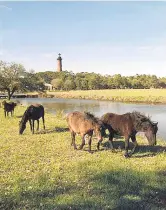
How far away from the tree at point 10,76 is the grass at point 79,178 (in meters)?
30.5

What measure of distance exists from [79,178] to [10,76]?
37.3 meters

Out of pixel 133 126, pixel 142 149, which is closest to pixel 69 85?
pixel 142 149

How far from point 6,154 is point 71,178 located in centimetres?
412

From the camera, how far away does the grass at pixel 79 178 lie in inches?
273

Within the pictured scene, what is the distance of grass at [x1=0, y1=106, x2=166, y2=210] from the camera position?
6922mm

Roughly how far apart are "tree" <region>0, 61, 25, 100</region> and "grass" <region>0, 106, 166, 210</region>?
30.5m

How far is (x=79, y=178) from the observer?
8680mm

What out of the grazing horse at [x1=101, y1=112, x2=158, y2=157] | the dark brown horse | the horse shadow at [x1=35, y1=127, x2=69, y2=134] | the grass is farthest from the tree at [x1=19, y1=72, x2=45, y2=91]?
the grazing horse at [x1=101, y1=112, x2=158, y2=157]

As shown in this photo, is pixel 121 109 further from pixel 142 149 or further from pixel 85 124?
pixel 85 124

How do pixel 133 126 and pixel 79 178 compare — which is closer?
pixel 79 178

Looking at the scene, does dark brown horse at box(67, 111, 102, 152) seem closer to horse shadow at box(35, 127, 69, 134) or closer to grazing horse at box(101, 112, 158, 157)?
grazing horse at box(101, 112, 158, 157)

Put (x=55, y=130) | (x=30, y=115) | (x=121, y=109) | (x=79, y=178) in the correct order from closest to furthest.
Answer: (x=79, y=178) → (x=30, y=115) → (x=55, y=130) → (x=121, y=109)

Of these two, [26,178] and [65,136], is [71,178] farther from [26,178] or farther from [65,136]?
[65,136]

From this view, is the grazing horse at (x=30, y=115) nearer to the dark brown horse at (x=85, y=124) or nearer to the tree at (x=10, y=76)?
the dark brown horse at (x=85, y=124)
